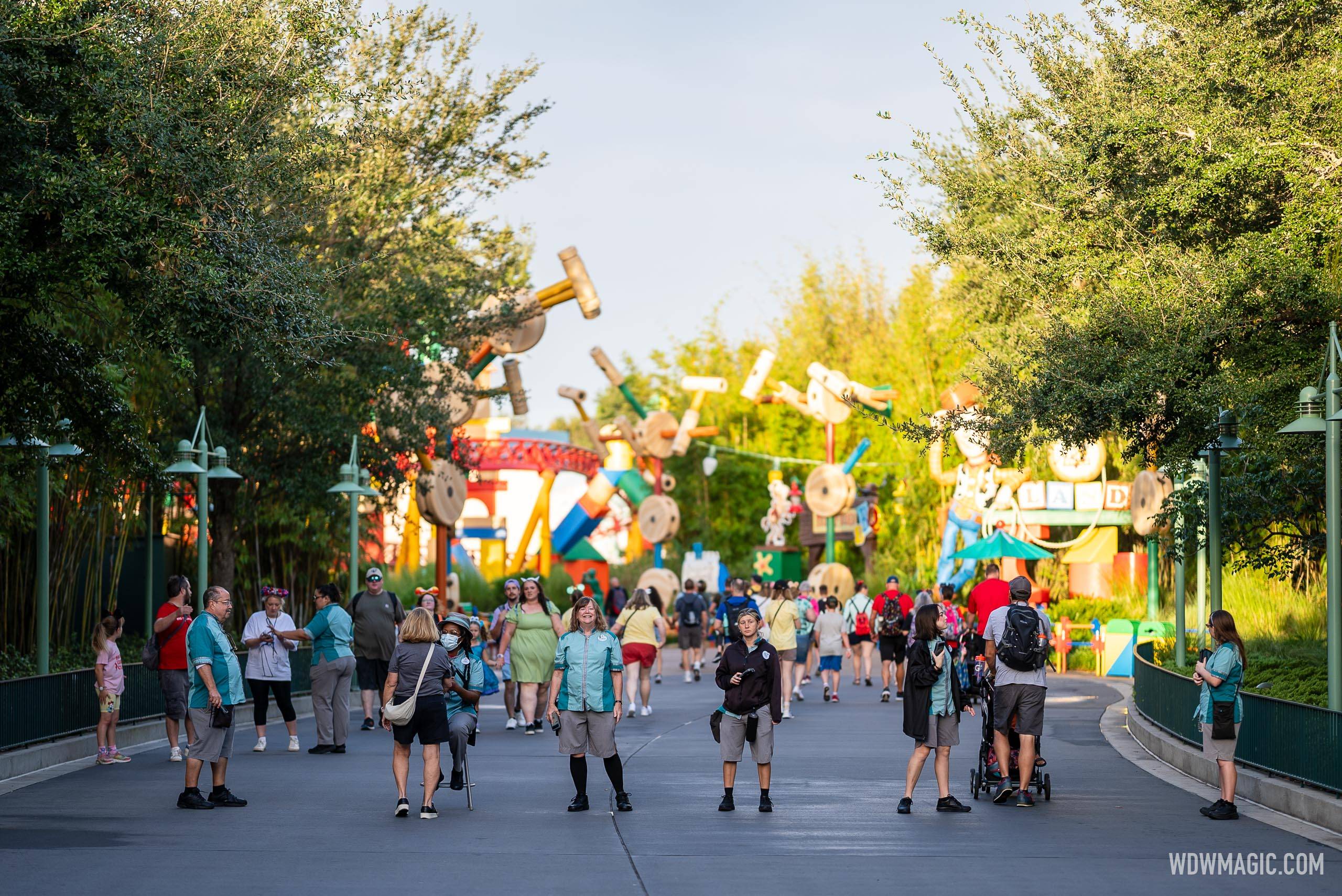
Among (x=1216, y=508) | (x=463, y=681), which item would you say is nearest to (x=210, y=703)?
(x=463, y=681)

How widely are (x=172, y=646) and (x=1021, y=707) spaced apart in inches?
300

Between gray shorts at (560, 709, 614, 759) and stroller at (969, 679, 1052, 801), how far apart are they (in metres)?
2.98

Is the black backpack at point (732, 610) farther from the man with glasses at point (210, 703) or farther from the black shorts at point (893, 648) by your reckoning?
the man with glasses at point (210, 703)

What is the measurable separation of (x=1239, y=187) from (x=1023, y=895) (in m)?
9.75

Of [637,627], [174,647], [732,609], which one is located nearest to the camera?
[174,647]

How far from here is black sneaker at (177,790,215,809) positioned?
456 inches

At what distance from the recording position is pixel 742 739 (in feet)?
39.4

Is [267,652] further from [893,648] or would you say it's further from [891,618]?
[893,648]

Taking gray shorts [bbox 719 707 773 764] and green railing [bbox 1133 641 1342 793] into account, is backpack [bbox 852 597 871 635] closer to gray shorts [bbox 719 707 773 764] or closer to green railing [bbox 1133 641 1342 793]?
green railing [bbox 1133 641 1342 793]

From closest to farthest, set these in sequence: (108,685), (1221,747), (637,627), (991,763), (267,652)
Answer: (1221,747)
(991,763)
(108,685)
(267,652)
(637,627)

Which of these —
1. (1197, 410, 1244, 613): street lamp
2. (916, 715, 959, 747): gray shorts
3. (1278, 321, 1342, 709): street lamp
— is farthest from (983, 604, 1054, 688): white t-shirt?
(1197, 410, 1244, 613): street lamp

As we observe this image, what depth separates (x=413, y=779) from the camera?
13414 mm

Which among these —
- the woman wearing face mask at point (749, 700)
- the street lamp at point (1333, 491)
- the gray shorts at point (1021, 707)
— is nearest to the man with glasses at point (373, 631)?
the woman wearing face mask at point (749, 700)

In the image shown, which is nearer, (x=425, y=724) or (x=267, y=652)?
(x=425, y=724)
